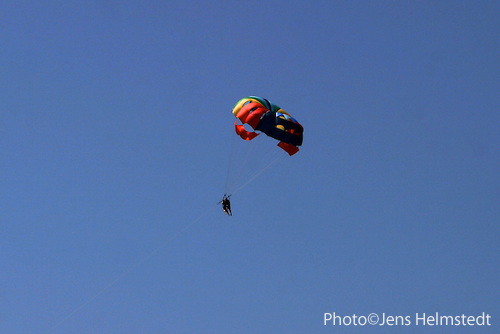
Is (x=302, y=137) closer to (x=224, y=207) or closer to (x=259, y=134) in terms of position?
(x=259, y=134)

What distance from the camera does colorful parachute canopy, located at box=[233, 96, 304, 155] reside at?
55250mm

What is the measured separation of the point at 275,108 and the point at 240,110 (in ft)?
7.42

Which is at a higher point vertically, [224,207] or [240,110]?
[240,110]

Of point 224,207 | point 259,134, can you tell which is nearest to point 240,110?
point 259,134

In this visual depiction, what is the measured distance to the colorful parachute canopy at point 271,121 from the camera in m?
55.2

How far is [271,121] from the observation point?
2181 inches

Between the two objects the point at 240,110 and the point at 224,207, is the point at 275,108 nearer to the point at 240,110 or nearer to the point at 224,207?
the point at 240,110

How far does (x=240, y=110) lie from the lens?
5606cm

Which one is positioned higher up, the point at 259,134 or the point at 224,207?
the point at 259,134

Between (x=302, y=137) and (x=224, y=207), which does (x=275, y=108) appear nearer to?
(x=302, y=137)

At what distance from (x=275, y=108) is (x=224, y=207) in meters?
6.68

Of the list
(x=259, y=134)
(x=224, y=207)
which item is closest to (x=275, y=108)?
(x=259, y=134)

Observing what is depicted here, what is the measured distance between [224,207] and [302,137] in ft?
20.4

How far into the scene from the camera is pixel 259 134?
56.8 meters
